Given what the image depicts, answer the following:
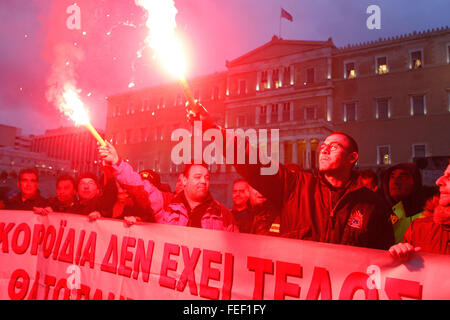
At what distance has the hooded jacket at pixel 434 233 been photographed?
2.63 m

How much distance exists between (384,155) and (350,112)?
16.3ft

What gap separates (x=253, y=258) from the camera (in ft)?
9.25

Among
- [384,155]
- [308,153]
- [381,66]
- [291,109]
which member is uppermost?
[381,66]

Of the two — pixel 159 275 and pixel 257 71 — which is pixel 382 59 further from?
pixel 159 275

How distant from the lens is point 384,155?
1085 inches

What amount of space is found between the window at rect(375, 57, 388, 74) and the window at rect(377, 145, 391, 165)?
22.7 feet

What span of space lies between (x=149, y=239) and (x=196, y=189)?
0.74 metres

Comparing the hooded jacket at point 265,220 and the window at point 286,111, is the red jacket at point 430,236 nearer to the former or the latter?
the hooded jacket at point 265,220

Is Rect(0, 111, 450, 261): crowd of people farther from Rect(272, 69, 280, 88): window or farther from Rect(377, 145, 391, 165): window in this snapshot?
A: Rect(272, 69, 280, 88): window

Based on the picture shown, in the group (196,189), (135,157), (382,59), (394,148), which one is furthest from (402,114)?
(135,157)

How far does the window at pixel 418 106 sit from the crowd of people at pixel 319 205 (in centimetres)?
2652

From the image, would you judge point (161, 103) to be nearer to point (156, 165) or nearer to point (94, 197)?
point (156, 165)


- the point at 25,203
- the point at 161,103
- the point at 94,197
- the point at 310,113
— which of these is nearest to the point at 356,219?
the point at 94,197
